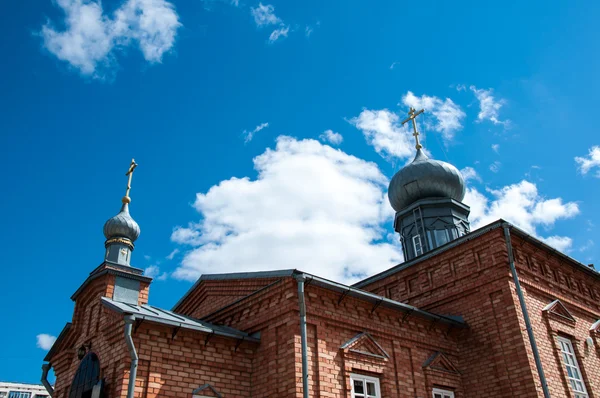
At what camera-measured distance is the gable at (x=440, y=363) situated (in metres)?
11.0

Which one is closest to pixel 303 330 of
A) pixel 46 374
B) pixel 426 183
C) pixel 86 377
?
pixel 86 377

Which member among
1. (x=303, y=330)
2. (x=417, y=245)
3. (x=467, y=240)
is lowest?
(x=303, y=330)

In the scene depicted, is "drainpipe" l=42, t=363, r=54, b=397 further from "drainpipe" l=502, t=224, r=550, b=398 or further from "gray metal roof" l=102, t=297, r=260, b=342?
"drainpipe" l=502, t=224, r=550, b=398

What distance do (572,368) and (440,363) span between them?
10.6 feet

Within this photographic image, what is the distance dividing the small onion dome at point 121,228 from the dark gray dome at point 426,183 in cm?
909

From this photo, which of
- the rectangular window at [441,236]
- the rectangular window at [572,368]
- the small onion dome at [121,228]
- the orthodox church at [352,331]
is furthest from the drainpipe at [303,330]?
the rectangular window at [441,236]

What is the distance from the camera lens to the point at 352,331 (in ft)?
32.9

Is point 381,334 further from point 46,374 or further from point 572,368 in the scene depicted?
point 46,374

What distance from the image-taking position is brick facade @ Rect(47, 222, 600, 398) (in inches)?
347

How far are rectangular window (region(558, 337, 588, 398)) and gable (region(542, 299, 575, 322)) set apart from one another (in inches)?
21.0

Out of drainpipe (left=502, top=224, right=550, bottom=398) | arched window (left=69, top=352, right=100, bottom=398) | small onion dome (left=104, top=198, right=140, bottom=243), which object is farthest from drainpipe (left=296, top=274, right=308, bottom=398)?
drainpipe (left=502, top=224, right=550, bottom=398)

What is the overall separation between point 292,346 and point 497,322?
16.7ft

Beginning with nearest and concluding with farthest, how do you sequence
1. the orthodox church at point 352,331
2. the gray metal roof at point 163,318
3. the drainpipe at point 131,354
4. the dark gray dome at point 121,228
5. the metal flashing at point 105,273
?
1. the drainpipe at point 131,354
2. the gray metal roof at point 163,318
3. the orthodox church at point 352,331
4. the metal flashing at point 105,273
5. the dark gray dome at point 121,228

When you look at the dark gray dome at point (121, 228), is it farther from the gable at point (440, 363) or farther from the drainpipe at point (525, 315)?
the drainpipe at point (525, 315)
